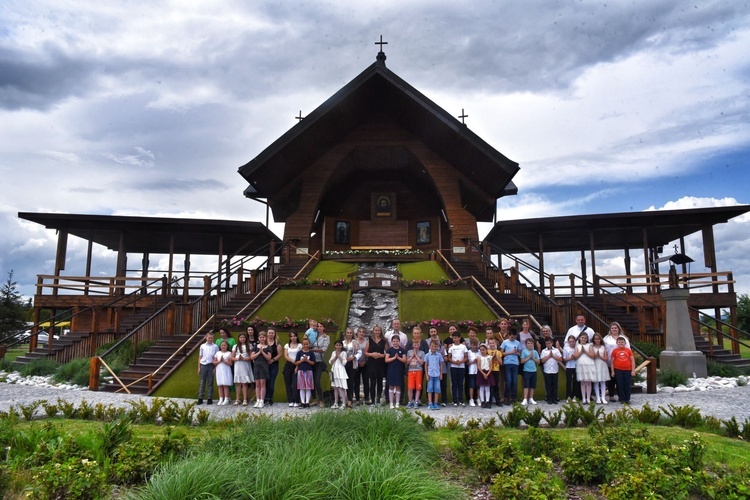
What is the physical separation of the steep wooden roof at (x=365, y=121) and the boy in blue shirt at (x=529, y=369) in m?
11.4

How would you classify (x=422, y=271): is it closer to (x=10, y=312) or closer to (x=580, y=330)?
(x=580, y=330)

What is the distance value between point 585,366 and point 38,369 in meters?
14.1

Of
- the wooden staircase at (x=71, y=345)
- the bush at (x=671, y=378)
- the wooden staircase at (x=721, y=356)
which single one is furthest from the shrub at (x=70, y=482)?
the wooden staircase at (x=721, y=356)

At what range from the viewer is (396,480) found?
3873mm

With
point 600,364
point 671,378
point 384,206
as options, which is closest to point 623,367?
point 600,364

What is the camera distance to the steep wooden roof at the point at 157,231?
2128 centimetres

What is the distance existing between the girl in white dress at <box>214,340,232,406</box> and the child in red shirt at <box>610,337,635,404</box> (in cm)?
693

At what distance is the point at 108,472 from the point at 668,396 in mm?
9700

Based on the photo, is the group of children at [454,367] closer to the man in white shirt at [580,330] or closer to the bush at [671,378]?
the man in white shirt at [580,330]

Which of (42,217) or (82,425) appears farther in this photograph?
(42,217)

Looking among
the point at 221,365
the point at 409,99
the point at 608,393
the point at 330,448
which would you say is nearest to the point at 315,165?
the point at 409,99

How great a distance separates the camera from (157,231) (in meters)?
22.7

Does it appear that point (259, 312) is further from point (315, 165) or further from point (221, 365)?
point (315, 165)

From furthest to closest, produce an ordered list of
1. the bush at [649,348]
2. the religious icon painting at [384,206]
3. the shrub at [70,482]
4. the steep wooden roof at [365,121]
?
the religious icon painting at [384,206] → the steep wooden roof at [365,121] → the bush at [649,348] → the shrub at [70,482]
